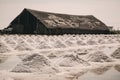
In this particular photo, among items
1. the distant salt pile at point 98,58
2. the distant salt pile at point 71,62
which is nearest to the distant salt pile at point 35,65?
the distant salt pile at point 71,62

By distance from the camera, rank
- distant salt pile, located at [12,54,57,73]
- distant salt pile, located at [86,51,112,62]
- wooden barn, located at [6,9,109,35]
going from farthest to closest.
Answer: wooden barn, located at [6,9,109,35] → distant salt pile, located at [86,51,112,62] → distant salt pile, located at [12,54,57,73]

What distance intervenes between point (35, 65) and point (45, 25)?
29.2 m

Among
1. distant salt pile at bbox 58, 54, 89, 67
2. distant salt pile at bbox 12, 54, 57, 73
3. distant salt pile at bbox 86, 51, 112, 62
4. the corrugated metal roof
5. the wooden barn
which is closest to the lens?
distant salt pile at bbox 12, 54, 57, 73

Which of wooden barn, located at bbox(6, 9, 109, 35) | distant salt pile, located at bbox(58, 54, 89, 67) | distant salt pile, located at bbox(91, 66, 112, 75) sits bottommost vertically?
wooden barn, located at bbox(6, 9, 109, 35)

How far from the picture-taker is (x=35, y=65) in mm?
10414

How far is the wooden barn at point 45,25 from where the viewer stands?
40.9 m

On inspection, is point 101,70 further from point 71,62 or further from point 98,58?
point 98,58

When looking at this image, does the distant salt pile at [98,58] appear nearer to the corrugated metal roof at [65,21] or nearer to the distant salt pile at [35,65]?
the distant salt pile at [35,65]

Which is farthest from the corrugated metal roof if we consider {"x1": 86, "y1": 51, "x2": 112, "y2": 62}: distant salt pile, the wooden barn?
{"x1": 86, "y1": 51, "x2": 112, "y2": 62}: distant salt pile

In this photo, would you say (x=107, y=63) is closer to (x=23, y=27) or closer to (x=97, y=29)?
(x=23, y=27)

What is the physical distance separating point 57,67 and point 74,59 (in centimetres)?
136

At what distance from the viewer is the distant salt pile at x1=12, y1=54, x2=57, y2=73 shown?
998cm

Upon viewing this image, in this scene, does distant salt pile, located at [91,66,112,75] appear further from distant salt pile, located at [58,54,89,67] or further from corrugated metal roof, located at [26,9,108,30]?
corrugated metal roof, located at [26,9,108,30]

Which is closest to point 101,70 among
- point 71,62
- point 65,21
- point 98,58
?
point 71,62
